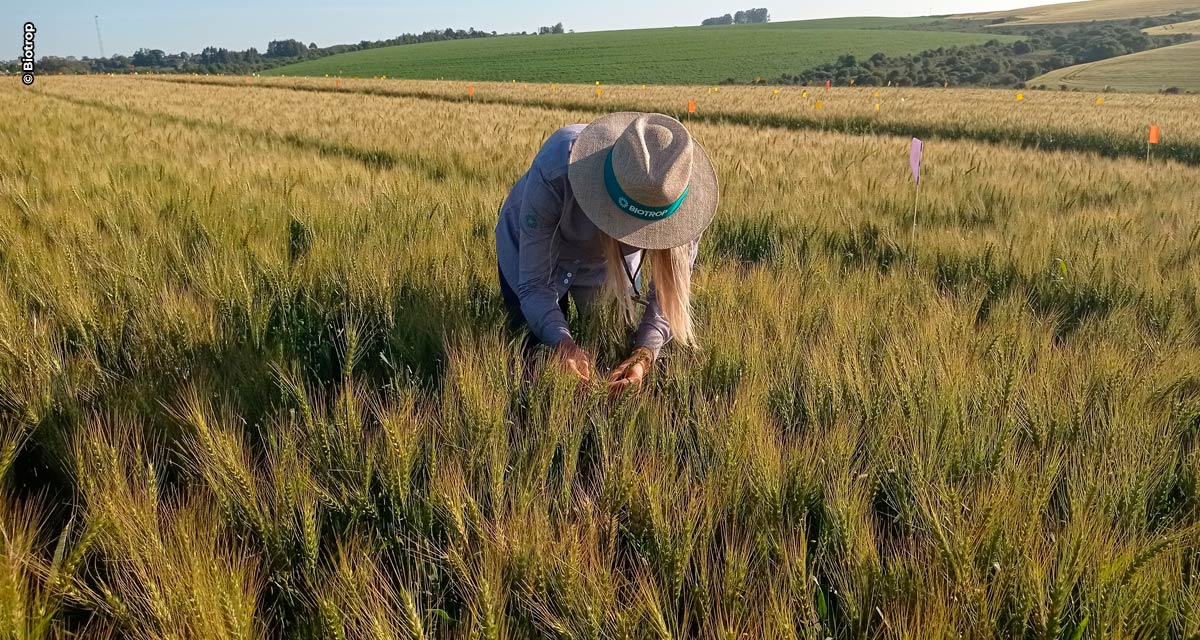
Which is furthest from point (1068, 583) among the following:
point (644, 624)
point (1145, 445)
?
point (644, 624)

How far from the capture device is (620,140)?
159cm

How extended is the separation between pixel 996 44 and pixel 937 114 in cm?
4829

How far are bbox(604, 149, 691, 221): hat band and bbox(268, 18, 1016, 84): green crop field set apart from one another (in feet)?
135

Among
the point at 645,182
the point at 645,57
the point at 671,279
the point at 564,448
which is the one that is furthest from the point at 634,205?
the point at 645,57

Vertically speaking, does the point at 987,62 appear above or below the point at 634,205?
above

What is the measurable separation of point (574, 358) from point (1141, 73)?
4191 centimetres

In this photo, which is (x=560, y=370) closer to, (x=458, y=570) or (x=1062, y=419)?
(x=458, y=570)

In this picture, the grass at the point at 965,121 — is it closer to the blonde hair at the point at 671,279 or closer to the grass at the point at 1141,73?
the blonde hair at the point at 671,279

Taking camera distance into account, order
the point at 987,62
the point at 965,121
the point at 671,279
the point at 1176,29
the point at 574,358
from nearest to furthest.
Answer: the point at 574,358, the point at 671,279, the point at 965,121, the point at 987,62, the point at 1176,29

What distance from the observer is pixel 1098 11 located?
74812mm

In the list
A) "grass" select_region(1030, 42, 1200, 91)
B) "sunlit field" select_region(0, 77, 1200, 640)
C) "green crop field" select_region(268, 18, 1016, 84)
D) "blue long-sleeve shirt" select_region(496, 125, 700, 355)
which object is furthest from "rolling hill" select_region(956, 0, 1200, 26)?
"blue long-sleeve shirt" select_region(496, 125, 700, 355)

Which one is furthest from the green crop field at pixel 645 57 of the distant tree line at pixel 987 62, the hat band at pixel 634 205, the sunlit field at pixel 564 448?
the hat band at pixel 634 205

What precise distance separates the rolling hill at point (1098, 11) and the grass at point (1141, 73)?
37.7 meters

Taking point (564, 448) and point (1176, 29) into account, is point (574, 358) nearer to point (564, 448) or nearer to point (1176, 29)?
point (564, 448)
